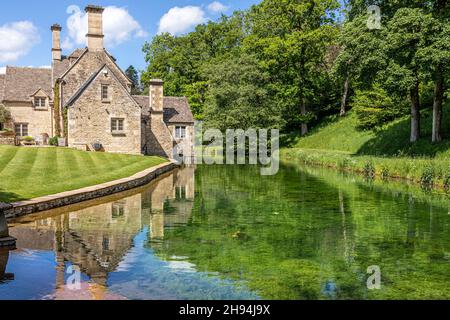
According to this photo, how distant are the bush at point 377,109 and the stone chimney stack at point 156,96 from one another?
1908cm

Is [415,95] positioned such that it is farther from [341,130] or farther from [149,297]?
[149,297]

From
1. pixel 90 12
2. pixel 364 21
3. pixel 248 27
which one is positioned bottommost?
pixel 364 21

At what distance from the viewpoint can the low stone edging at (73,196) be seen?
14.6m

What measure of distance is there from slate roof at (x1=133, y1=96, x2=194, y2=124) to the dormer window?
9.75m

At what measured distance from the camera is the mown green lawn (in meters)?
17.8

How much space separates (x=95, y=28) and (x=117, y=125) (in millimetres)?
9760

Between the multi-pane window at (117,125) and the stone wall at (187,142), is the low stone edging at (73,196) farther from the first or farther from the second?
the stone wall at (187,142)

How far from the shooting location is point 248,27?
72438 mm

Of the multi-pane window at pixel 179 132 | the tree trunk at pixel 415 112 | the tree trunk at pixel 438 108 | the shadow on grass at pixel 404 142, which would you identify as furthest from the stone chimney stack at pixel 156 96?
the tree trunk at pixel 438 108

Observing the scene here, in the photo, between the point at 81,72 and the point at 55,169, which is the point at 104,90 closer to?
the point at 81,72

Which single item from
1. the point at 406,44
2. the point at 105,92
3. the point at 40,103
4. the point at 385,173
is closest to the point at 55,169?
the point at 105,92

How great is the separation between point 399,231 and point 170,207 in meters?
8.53
